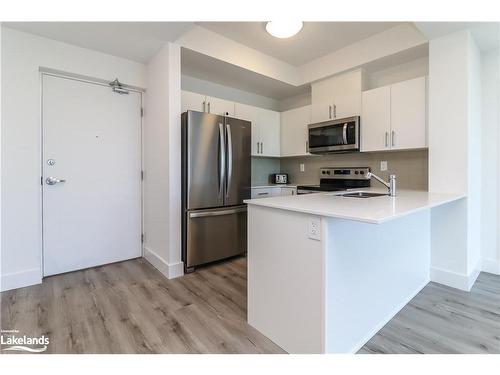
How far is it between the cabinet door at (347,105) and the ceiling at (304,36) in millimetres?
594

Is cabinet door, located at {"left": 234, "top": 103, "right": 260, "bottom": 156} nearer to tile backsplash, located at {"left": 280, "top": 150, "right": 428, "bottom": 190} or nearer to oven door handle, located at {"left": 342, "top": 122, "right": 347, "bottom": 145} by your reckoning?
tile backsplash, located at {"left": 280, "top": 150, "right": 428, "bottom": 190}

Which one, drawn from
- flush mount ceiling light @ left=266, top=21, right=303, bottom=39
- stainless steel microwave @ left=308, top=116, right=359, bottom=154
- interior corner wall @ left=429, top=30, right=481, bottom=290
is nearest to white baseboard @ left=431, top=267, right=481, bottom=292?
interior corner wall @ left=429, top=30, right=481, bottom=290

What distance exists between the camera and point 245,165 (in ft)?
10.3

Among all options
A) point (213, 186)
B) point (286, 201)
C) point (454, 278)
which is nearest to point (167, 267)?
point (213, 186)

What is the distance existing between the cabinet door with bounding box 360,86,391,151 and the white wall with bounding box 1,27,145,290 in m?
3.31

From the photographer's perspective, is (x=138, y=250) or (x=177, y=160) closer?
(x=177, y=160)

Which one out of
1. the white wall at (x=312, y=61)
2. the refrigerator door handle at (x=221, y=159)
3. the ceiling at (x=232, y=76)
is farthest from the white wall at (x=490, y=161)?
the refrigerator door handle at (x=221, y=159)

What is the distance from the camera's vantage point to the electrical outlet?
4.39ft

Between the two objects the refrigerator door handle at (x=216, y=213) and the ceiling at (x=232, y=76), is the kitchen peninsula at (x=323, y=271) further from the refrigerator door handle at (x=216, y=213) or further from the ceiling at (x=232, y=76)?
the ceiling at (x=232, y=76)

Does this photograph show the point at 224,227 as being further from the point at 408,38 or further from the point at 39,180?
the point at 408,38

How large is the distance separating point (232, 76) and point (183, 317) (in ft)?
9.58

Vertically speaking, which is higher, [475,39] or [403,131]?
[475,39]

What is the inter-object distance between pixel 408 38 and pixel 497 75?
0.94m
